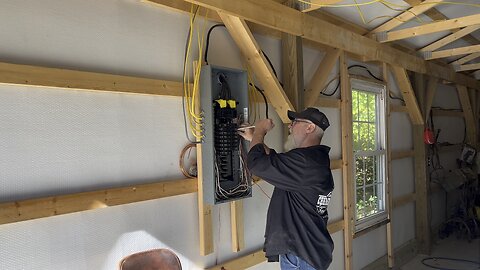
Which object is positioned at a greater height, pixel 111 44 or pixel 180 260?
pixel 111 44

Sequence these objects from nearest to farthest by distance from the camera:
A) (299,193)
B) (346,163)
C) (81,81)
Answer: (81,81)
(299,193)
(346,163)

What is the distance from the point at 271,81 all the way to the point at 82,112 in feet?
4.53

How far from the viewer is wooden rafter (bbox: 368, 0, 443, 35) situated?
3580 millimetres

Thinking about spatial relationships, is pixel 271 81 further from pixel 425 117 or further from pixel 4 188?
pixel 425 117

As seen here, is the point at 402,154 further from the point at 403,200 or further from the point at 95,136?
the point at 95,136

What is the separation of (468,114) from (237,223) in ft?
19.4

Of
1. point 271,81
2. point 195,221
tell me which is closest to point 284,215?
point 195,221

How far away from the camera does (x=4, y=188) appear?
169cm

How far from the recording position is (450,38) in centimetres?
454

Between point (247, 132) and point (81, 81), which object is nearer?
point (81, 81)

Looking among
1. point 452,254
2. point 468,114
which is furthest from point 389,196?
point 468,114

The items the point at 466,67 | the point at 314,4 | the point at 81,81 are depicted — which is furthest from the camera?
the point at 466,67

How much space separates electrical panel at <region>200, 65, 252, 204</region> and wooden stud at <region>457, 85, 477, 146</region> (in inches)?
213

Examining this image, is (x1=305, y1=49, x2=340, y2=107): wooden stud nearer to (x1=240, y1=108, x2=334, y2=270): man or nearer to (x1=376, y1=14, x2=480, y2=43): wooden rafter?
(x1=376, y1=14, x2=480, y2=43): wooden rafter
